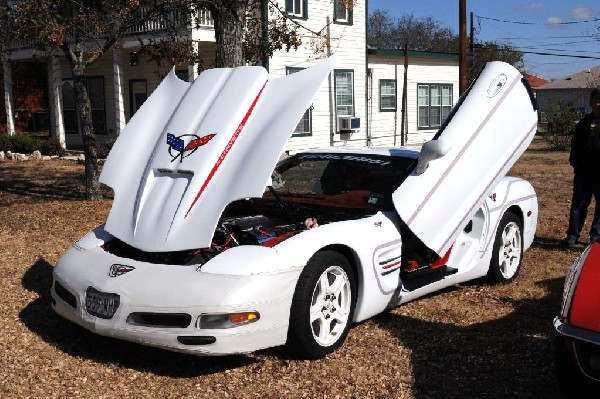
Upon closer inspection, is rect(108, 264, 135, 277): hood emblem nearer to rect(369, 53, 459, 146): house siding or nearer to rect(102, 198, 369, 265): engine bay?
rect(102, 198, 369, 265): engine bay

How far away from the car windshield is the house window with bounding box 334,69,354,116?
1501 centimetres

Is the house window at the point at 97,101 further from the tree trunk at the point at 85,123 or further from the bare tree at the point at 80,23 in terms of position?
the tree trunk at the point at 85,123

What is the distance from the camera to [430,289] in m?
5.46

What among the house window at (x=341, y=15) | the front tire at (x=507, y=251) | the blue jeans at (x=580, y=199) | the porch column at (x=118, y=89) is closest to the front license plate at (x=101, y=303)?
the front tire at (x=507, y=251)

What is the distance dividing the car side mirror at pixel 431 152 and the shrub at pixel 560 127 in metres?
20.4

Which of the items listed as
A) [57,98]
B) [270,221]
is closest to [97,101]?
[57,98]

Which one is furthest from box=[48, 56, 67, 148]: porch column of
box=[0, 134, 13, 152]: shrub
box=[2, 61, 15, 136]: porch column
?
box=[2, 61, 15, 136]: porch column

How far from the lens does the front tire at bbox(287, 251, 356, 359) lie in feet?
14.0

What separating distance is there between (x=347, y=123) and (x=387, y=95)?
10.1ft

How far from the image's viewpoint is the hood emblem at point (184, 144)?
16.0 ft

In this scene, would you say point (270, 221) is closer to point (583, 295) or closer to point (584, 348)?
point (583, 295)

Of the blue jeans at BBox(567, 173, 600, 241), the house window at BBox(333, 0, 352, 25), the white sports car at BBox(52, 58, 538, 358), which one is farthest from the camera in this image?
the house window at BBox(333, 0, 352, 25)

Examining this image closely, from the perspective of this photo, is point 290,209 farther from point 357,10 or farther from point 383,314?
point 357,10

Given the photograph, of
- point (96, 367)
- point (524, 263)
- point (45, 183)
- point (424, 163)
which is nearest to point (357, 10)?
point (45, 183)
